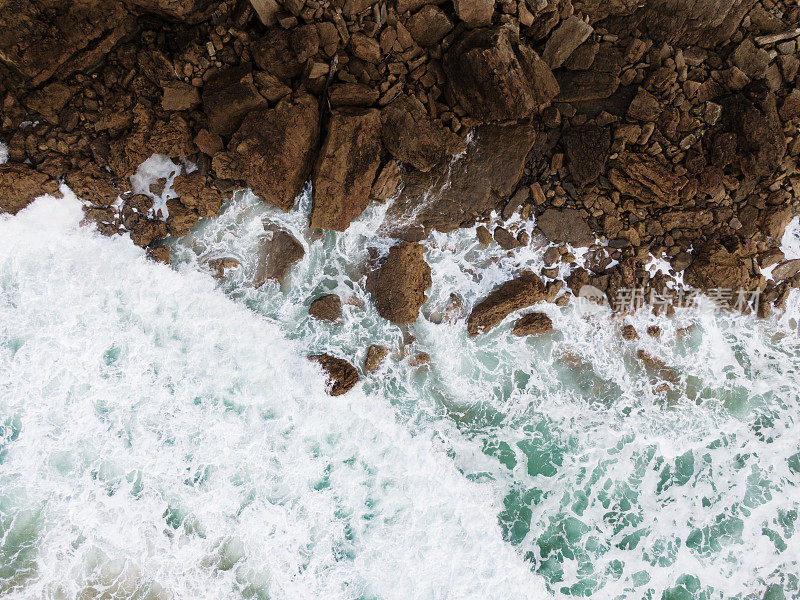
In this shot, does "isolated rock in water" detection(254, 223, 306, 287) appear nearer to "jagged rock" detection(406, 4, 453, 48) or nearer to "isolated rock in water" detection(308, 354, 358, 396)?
"isolated rock in water" detection(308, 354, 358, 396)

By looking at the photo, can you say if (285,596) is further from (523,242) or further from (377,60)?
(377,60)

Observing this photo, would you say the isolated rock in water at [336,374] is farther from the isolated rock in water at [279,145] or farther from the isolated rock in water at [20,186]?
the isolated rock in water at [20,186]

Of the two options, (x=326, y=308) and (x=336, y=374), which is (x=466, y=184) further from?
(x=336, y=374)

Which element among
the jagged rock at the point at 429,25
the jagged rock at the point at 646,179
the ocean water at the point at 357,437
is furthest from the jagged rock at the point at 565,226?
the jagged rock at the point at 429,25

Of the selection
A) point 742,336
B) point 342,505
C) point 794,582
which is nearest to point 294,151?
point 342,505

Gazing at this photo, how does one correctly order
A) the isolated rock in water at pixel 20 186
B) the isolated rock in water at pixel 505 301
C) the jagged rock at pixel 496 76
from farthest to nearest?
the isolated rock in water at pixel 505 301, the isolated rock in water at pixel 20 186, the jagged rock at pixel 496 76

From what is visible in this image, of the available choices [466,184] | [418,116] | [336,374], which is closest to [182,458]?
[336,374]
